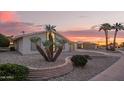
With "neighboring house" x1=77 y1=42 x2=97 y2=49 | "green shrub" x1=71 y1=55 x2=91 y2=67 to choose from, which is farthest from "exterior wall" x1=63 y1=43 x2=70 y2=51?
"neighboring house" x1=77 y1=42 x2=97 y2=49

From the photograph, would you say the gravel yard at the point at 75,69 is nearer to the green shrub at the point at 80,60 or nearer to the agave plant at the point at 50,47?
the green shrub at the point at 80,60

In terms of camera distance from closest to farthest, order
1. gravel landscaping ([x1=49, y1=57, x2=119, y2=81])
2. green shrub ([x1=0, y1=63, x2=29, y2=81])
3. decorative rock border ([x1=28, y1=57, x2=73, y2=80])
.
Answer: green shrub ([x1=0, y1=63, x2=29, y2=81])
decorative rock border ([x1=28, y1=57, x2=73, y2=80])
gravel landscaping ([x1=49, y1=57, x2=119, y2=81])

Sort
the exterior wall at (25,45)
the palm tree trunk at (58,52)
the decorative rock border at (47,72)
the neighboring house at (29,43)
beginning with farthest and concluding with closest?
1. the exterior wall at (25,45)
2. the palm tree trunk at (58,52)
3. the neighboring house at (29,43)
4. the decorative rock border at (47,72)

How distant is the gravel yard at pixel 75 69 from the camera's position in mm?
15180

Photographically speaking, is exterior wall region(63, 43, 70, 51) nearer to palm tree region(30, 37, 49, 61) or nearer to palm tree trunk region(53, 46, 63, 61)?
palm tree trunk region(53, 46, 63, 61)

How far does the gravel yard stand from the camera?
15180mm

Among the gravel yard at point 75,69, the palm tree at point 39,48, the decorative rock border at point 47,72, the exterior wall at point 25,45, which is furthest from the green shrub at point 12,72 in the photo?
the exterior wall at point 25,45

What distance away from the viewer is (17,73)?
13.9 metres

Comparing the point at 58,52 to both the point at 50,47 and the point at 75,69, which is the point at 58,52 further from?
the point at 75,69

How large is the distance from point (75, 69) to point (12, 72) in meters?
4.08

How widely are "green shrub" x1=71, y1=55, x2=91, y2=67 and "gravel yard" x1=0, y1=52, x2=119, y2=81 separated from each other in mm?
221

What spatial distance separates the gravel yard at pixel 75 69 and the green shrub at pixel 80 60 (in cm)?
22
